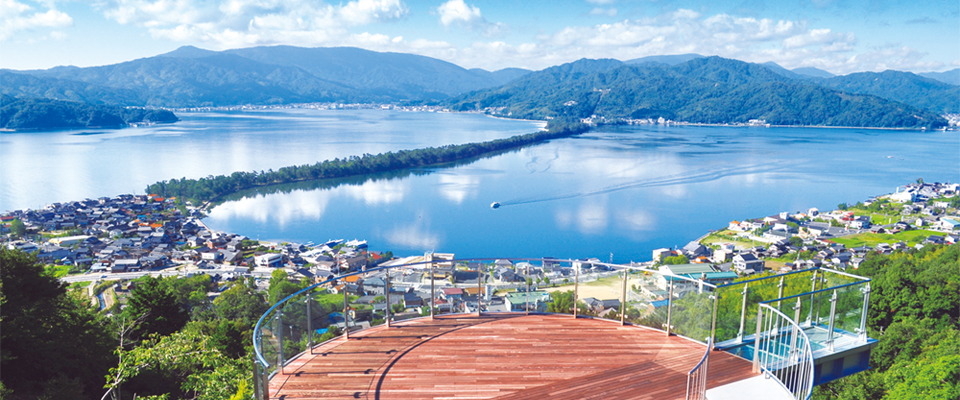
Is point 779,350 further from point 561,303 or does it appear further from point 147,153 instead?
point 147,153

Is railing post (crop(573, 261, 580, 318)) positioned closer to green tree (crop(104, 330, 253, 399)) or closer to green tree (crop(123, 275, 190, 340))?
green tree (crop(104, 330, 253, 399))

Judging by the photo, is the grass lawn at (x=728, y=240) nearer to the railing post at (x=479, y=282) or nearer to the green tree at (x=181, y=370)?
the railing post at (x=479, y=282)

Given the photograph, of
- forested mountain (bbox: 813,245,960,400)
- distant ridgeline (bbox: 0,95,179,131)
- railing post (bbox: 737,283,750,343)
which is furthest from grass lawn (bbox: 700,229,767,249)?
distant ridgeline (bbox: 0,95,179,131)

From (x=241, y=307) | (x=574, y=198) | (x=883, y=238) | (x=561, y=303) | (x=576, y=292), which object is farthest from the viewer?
(x=574, y=198)

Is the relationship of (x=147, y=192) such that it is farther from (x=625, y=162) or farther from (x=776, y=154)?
(x=776, y=154)

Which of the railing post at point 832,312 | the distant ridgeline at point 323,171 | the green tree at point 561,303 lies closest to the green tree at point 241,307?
the green tree at point 561,303

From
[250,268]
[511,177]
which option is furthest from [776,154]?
[250,268]

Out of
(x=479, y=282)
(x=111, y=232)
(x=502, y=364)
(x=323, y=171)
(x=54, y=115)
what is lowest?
(x=111, y=232)

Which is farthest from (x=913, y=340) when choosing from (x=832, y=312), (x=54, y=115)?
(x=54, y=115)
